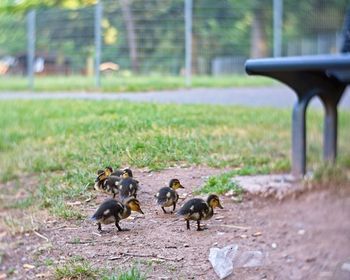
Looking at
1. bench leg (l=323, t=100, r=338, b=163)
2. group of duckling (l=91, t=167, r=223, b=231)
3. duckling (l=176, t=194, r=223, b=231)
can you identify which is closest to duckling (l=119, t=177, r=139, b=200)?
group of duckling (l=91, t=167, r=223, b=231)

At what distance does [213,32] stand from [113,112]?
34.1 ft

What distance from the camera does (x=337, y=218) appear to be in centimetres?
293

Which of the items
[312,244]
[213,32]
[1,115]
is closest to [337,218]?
[312,244]

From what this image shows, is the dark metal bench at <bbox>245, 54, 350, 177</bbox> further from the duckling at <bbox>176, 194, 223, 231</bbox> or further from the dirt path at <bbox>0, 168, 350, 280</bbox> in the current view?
the duckling at <bbox>176, 194, 223, 231</bbox>

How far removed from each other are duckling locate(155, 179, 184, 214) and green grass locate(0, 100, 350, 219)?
0.18ft

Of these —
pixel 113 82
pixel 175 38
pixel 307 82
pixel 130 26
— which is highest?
pixel 175 38

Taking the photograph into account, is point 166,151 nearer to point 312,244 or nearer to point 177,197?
point 177,197

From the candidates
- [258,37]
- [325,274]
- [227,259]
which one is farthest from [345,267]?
[258,37]

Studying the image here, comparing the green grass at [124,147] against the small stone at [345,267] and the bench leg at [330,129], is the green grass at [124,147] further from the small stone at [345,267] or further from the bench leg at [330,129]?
the bench leg at [330,129]

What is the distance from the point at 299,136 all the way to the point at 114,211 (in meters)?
2.45

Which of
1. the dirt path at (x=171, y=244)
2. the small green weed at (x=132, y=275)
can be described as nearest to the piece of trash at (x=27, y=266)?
the dirt path at (x=171, y=244)

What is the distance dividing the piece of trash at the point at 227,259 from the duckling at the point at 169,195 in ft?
0.54

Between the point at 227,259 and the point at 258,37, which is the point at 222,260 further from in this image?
the point at 258,37

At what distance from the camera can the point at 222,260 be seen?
68.4 inches
